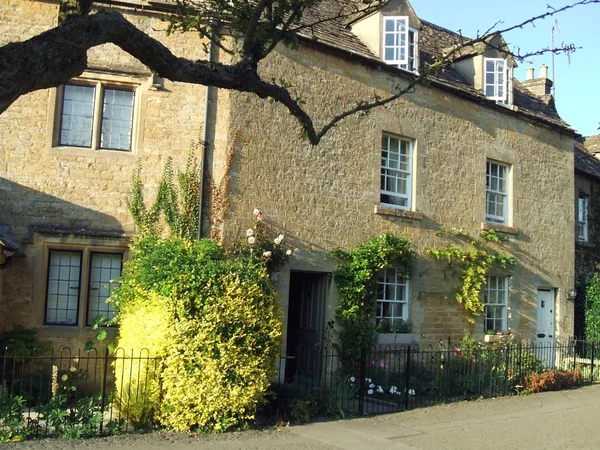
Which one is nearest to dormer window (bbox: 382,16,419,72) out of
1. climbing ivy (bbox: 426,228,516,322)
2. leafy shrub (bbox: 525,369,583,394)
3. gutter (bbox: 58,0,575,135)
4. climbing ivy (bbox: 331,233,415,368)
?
gutter (bbox: 58,0,575,135)

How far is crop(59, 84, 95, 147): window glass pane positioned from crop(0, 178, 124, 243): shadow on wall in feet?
3.40

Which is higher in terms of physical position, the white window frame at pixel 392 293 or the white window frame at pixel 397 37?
the white window frame at pixel 397 37

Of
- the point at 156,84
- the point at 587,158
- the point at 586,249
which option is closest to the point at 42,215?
the point at 156,84

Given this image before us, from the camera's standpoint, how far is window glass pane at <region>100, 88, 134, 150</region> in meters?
11.5

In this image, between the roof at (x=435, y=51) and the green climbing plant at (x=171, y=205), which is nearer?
the green climbing plant at (x=171, y=205)

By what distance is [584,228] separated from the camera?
65.2ft

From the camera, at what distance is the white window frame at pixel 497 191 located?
16016mm

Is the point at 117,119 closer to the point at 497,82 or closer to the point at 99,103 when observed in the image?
the point at 99,103

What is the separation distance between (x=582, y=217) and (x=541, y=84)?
441 centimetres

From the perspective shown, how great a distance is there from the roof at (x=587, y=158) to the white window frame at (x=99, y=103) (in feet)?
44.5

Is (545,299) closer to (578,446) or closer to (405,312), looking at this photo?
(405,312)

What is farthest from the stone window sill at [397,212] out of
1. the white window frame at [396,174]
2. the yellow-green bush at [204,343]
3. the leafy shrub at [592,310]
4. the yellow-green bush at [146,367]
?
the leafy shrub at [592,310]

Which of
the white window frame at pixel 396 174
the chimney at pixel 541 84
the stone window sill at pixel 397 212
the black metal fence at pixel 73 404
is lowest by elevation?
the black metal fence at pixel 73 404

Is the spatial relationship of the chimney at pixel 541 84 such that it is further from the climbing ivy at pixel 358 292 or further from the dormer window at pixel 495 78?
the climbing ivy at pixel 358 292
